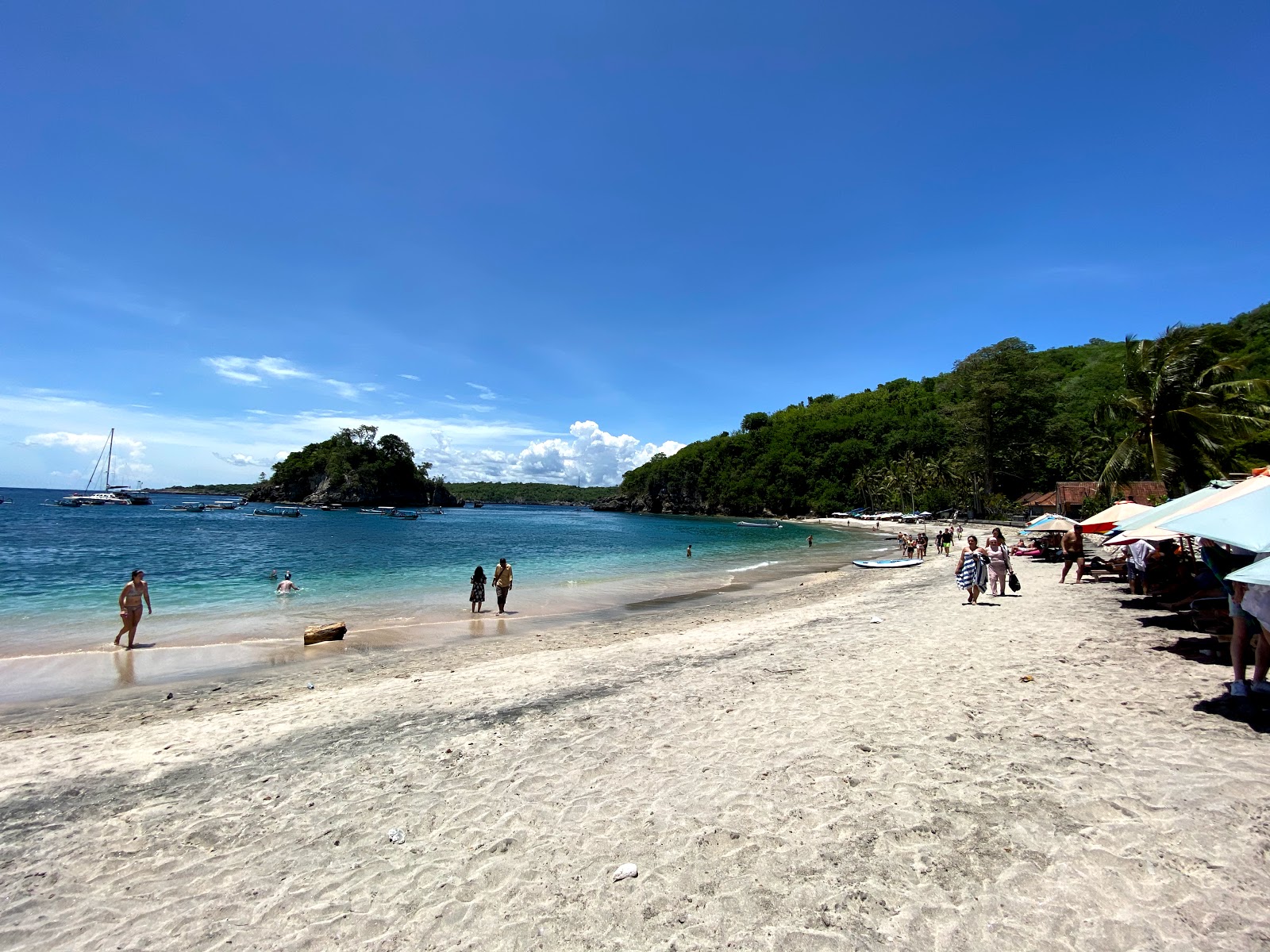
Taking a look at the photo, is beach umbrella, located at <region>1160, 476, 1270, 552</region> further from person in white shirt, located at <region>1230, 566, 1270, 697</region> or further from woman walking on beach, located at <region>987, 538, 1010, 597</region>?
woman walking on beach, located at <region>987, 538, 1010, 597</region>

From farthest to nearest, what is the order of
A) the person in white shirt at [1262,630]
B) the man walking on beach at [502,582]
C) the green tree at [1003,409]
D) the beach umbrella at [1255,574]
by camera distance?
the green tree at [1003,409] → the man walking on beach at [502,582] → the person in white shirt at [1262,630] → the beach umbrella at [1255,574]

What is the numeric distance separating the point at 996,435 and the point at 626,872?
83.2 meters

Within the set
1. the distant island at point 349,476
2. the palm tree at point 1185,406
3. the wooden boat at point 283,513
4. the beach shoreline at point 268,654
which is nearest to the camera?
the beach shoreline at point 268,654

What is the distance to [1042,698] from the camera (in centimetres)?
670

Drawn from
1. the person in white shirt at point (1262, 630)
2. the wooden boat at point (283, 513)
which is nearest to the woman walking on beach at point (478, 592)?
the person in white shirt at point (1262, 630)

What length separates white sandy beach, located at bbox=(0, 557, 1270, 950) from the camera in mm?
3430

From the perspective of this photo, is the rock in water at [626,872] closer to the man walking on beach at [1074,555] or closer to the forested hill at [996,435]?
the man walking on beach at [1074,555]

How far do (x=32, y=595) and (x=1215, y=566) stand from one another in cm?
3052

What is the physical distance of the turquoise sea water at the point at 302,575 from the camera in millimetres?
15328

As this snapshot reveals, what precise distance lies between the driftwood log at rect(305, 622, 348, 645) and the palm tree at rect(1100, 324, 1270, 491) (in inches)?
1033

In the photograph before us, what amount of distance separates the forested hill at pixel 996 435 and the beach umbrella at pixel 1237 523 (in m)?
17.9

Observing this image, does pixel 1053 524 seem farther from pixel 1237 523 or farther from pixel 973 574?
pixel 1237 523

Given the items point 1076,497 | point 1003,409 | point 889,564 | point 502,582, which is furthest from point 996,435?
point 502,582

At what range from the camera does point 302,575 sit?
25812 millimetres
